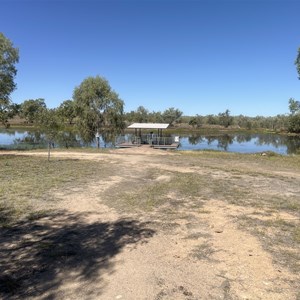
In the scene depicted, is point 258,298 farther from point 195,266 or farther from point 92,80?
point 92,80

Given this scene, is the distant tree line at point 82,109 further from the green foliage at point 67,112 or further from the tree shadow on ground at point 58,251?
the tree shadow on ground at point 58,251

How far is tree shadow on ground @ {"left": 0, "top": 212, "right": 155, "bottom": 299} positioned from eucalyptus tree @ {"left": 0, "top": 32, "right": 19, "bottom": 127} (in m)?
24.2

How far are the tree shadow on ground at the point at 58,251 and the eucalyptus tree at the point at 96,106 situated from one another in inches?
1456

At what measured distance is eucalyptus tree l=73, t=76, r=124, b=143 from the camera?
43.2 meters

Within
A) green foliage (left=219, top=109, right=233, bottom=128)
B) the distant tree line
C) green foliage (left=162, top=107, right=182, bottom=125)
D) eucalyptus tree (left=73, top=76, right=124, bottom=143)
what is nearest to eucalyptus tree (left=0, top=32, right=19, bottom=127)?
the distant tree line

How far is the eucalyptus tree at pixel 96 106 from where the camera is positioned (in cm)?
4316

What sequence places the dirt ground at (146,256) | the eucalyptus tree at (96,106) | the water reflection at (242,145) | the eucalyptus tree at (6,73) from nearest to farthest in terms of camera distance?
the dirt ground at (146,256), the eucalyptus tree at (6,73), the eucalyptus tree at (96,106), the water reflection at (242,145)

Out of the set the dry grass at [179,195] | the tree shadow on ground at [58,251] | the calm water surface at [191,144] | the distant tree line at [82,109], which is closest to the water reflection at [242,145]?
the calm water surface at [191,144]

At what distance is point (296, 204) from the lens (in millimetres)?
8375

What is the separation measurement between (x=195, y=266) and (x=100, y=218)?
114 inches

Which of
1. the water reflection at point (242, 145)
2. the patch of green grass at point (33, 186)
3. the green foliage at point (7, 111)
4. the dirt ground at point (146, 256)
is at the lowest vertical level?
the water reflection at point (242, 145)

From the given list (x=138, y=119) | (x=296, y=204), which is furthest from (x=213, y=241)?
(x=138, y=119)

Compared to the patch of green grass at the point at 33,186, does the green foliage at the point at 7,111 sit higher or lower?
higher

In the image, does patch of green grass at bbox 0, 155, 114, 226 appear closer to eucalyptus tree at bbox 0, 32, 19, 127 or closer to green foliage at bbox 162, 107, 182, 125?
eucalyptus tree at bbox 0, 32, 19, 127
